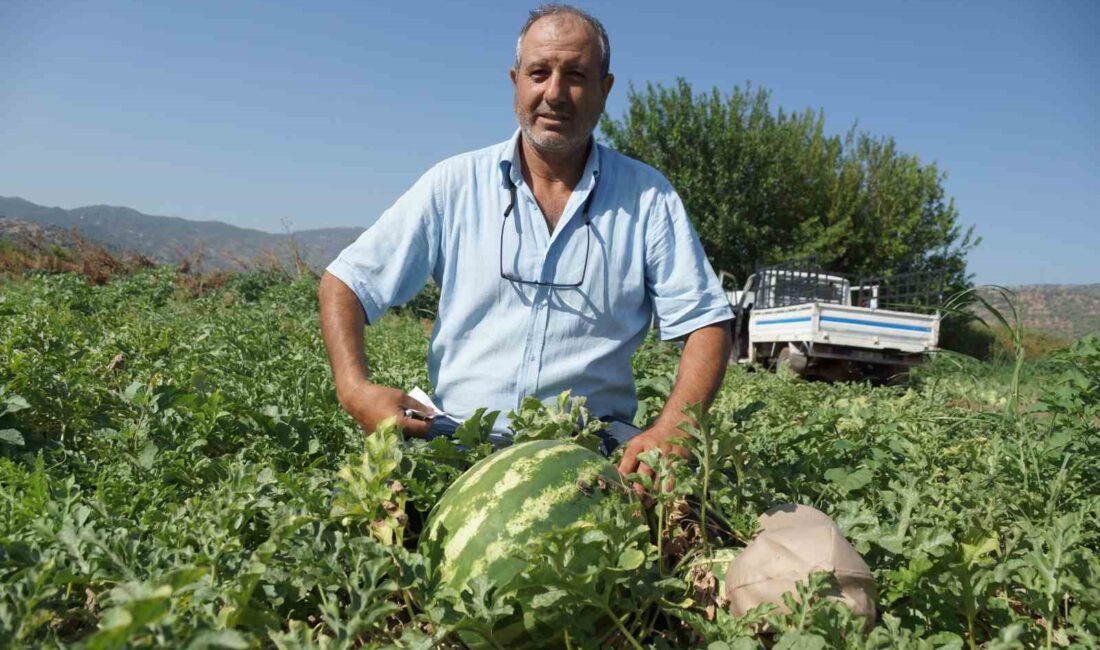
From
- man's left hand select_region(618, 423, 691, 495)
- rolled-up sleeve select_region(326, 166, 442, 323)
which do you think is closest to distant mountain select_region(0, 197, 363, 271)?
rolled-up sleeve select_region(326, 166, 442, 323)

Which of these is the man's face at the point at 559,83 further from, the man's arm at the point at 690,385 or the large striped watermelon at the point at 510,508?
the large striped watermelon at the point at 510,508

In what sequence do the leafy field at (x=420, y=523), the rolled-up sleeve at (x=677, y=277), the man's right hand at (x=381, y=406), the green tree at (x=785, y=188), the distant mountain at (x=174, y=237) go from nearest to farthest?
the leafy field at (x=420, y=523) → the man's right hand at (x=381, y=406) → the rolled-up sleeve at (x=677, y=277) → the distant mountain at (x=174, y=237) → the green tree at (x=785, y=188)

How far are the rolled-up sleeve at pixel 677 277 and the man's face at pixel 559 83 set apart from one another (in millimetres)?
425

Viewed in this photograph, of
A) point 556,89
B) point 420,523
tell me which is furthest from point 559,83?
point 420,523

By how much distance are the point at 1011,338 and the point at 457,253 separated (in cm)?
197

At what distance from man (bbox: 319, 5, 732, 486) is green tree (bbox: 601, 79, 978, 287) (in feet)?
80.3

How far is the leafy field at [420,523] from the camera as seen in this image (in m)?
1.45

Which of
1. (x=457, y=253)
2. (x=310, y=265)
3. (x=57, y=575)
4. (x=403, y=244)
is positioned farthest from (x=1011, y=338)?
(x=310, y=265)

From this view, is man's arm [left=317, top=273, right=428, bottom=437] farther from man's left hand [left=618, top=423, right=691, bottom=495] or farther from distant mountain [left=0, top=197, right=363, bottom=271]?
distant mountain [left=0, top=197, right=363, bottom=271]

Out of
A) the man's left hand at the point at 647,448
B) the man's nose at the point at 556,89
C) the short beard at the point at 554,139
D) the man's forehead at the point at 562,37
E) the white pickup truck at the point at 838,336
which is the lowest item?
the white pickup truck at the point at 838,336

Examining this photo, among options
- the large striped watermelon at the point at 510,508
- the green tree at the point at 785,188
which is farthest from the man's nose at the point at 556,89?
the green tree at the point at 785,188

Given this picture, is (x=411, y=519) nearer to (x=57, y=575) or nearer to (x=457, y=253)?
(x=57, y=575)

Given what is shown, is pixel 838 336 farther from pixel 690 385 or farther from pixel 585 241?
pixel 690 385

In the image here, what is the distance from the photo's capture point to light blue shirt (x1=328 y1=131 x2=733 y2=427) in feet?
9.69
